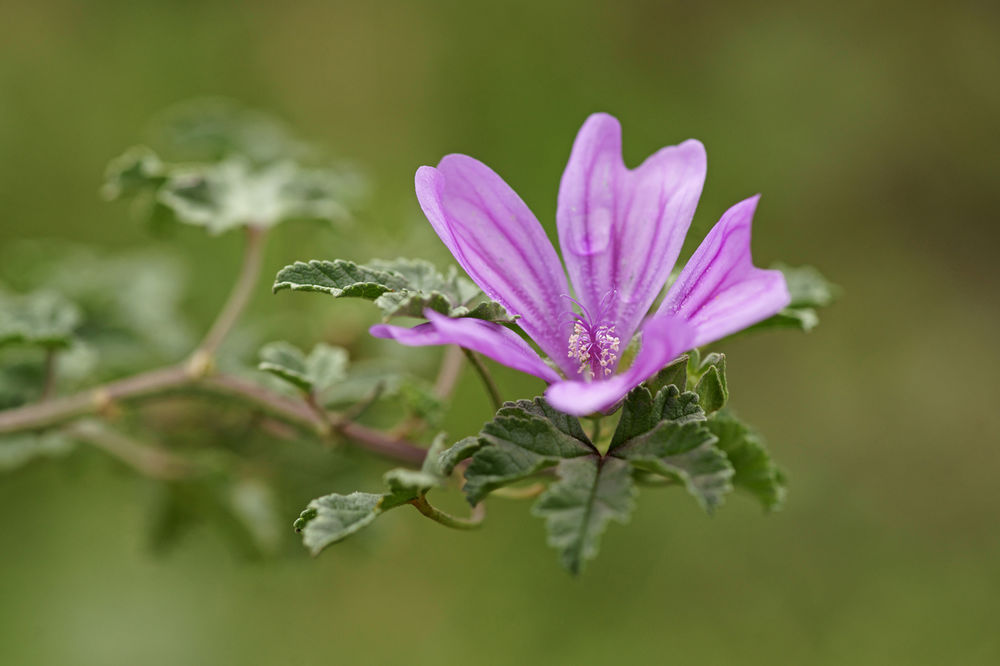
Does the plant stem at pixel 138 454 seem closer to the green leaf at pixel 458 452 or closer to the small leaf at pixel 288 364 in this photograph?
the small leaf at pixel 288 364

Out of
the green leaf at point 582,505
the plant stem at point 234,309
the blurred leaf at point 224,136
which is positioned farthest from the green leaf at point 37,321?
the green leaf at point 582,505

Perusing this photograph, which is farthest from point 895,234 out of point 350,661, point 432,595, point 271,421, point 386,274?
point 386,274

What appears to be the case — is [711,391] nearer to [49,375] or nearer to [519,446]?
[519,446]

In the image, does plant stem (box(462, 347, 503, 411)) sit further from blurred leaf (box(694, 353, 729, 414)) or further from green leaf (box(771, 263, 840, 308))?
green leaf (box(771, 263, 840, 308))

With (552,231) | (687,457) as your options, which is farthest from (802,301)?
(552,231)

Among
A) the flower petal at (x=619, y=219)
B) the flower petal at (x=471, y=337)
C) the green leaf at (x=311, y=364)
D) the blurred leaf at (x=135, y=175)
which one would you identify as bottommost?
the flower petal at (x=471, y=337)

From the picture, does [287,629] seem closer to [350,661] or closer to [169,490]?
[350,661]
